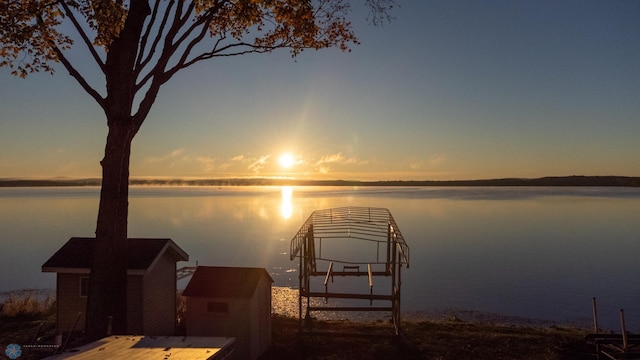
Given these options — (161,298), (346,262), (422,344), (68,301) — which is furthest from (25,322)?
(422,344)

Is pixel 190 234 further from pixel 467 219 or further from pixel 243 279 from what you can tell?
pixel 243 279

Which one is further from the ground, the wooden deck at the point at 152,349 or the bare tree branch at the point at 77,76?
the bare tree branch at the point at 77,76

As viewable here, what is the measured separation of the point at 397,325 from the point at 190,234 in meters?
74.0

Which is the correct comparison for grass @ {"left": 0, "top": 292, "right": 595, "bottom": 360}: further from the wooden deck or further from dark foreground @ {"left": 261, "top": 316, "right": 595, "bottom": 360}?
the wooden deck

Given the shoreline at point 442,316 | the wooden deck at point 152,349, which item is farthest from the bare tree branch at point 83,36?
the shoreline at point 442,316

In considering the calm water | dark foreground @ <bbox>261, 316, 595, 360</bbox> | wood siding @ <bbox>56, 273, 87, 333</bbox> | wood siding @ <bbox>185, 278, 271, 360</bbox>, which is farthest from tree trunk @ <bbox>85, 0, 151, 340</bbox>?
the calm water

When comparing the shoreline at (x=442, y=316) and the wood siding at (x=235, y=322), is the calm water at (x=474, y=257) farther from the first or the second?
the wood siding at (x=235, y=322)


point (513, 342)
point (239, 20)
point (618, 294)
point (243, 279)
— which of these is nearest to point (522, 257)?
point (618, 294)

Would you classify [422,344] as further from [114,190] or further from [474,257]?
[474,257]

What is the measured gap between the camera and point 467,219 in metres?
118

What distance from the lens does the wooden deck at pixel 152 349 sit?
11141 mm

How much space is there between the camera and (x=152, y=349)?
1167cm

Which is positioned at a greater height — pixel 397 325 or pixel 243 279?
pixel 243 279

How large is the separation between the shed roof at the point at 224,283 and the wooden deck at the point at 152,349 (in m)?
7.08
